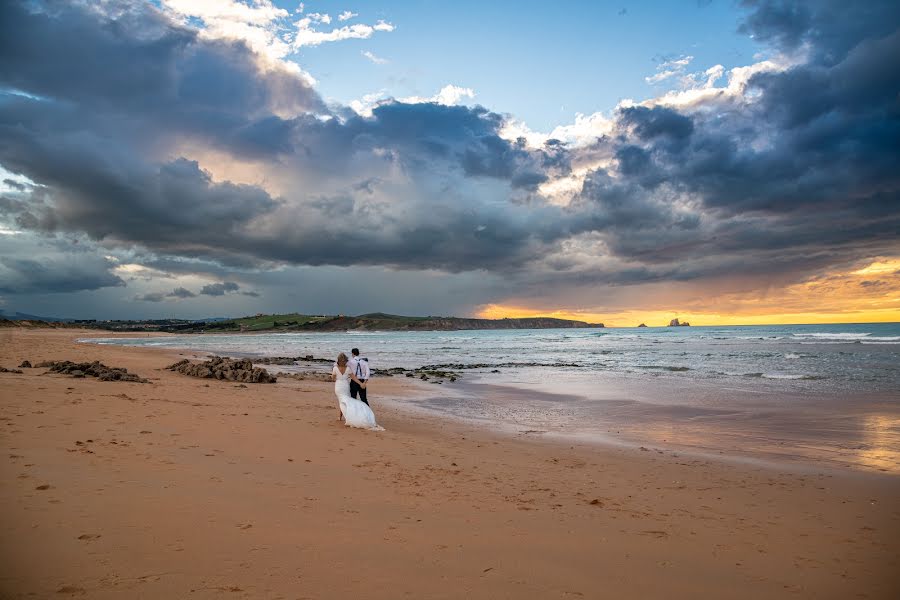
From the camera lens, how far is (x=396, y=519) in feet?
18.7

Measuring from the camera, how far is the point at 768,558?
532 centimetres

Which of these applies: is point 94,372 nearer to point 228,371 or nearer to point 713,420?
point 228,371

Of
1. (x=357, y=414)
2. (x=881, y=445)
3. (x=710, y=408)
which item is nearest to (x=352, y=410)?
(x=357, y=414)

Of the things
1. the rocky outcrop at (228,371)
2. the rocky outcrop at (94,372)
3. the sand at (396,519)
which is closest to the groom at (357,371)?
the sand at (396,519)

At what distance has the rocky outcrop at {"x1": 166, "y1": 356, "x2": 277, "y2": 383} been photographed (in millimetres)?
21547

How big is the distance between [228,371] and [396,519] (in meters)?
18.6

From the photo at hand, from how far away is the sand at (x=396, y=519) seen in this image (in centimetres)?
411

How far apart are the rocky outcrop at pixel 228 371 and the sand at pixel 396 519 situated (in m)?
11.1

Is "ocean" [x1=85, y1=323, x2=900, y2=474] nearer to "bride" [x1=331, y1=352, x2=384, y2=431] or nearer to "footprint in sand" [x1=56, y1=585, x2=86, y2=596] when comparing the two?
"bride" [x1=331, y1=352, x2=384, y2=431]

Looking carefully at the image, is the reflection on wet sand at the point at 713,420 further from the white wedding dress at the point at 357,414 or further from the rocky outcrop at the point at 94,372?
the rocky outcrop at the point at 94,372

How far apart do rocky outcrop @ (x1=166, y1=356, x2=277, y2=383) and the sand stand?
11.1 m

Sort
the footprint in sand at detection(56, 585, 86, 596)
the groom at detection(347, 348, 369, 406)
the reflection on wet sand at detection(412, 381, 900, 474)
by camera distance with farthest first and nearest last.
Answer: the groom at detection(347, 348, 369, 406), the reflection on wet sand at detection(412, 381, 900, 474), the footprint in sand at detection(56, 585, 86, 596)

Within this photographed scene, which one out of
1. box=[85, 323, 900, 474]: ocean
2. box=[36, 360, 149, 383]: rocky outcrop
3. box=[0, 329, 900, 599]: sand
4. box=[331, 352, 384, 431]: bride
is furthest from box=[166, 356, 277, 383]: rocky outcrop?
box=[0, 329, 900, 599]: sand

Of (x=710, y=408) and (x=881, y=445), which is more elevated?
(x=881, y=445)
